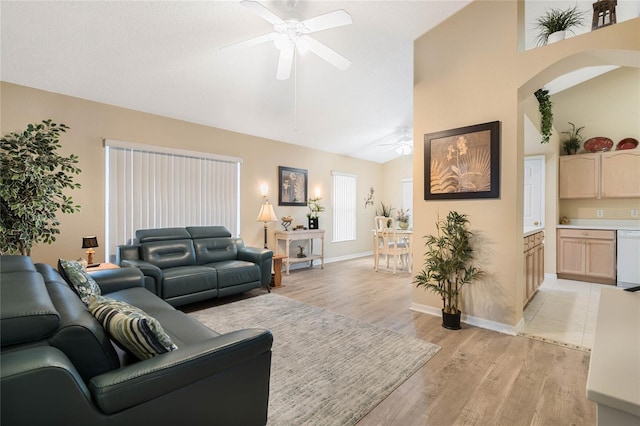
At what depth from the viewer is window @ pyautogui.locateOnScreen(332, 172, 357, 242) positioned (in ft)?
23.9

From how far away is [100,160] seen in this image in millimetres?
3920

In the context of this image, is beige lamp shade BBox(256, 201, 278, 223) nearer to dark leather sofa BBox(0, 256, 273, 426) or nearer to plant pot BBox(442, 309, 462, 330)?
plant pot BBox(442, 309, 462, 330)

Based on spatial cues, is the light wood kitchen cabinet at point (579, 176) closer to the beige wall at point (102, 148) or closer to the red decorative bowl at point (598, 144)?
the red decorative bowl at point (598, 144)

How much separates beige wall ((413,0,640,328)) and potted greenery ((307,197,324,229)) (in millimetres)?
3325

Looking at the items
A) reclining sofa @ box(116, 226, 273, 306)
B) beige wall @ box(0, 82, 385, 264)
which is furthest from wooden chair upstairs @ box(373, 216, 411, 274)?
reclining sofa @ box(116, 226, 273, 306)

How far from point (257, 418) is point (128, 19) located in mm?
3451

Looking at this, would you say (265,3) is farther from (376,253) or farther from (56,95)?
(376,253)

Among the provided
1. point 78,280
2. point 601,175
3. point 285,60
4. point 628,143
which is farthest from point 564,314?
point 78,280

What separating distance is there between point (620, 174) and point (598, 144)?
2.12ft

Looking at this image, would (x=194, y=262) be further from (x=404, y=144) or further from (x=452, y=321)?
(x=404, y=144)

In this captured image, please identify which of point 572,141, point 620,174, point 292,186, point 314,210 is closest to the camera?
point 620,174

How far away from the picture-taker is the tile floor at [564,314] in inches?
112

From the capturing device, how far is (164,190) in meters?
4.48

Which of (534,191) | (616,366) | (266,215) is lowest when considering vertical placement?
(616,366)
